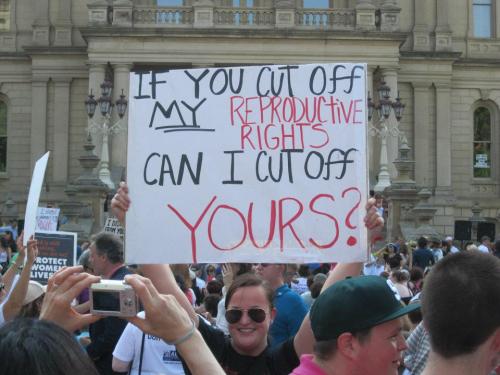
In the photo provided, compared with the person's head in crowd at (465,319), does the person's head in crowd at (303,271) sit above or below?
below

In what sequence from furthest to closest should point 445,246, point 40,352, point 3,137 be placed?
point 3,137 → point 445,246 → point 40,352

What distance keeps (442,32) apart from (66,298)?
39060 millimetres

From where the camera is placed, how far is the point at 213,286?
10914 millimetres

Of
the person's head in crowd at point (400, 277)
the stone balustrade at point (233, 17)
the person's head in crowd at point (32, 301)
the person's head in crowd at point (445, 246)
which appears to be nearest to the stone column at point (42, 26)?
the stone balustrade at point (233, 17)

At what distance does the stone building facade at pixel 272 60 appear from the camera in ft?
122

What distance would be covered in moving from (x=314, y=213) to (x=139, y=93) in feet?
3.98

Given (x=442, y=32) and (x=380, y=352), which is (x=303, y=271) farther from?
(x=442, y=32)

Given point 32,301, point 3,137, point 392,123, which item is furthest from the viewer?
point 3,137

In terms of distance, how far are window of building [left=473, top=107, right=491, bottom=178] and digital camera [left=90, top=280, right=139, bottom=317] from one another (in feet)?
130

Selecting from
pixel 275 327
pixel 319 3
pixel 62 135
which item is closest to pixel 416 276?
pixel 275 327

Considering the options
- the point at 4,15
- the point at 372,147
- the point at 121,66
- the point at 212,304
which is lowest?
the point at 212,304

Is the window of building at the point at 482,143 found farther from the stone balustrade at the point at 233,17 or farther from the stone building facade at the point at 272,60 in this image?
the stone balustrade at the point at 233,17

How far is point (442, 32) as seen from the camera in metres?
40.7

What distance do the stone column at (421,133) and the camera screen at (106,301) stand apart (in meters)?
37.4
